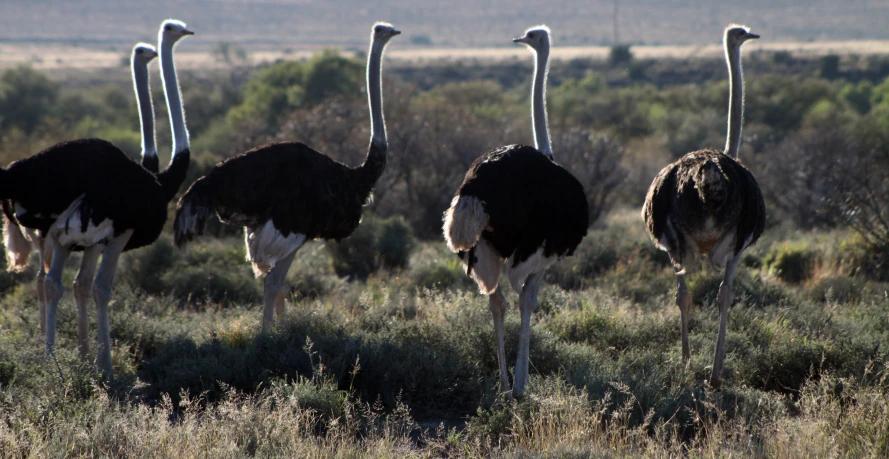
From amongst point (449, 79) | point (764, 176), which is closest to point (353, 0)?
point (449, 79)

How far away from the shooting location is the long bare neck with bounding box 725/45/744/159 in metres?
5.98

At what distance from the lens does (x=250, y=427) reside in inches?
160

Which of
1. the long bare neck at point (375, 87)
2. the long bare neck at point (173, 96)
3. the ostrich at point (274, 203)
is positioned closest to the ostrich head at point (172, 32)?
the long bare neck at point (173, 96)

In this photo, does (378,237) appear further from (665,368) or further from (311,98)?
(311,98)

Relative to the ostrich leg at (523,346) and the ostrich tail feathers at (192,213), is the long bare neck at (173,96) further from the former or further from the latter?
the ostrich leg at (523,346)

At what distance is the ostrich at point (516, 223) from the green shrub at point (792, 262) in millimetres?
4389

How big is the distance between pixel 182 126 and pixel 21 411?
2.40 metres

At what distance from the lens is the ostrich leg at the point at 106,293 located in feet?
17.1

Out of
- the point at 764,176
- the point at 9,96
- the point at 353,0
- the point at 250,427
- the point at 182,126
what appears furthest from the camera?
the point at 353,0

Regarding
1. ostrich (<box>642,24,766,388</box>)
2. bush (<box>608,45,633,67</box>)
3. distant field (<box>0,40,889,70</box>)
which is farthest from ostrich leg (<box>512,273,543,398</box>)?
distant field (<box>0,40,889,70</box>)

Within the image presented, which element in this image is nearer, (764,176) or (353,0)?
(764,176)

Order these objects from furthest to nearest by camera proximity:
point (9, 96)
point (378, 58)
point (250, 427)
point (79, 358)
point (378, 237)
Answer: point (9, 96)
point (378, 237)
point (378, 58)
point (79, 358)
point (250, 427)

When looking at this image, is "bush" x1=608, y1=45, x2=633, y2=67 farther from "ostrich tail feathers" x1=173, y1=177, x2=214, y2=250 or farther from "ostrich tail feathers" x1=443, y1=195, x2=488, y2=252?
"ostrich tail feathers" x1=443, y1=195, x2=488, y2=252

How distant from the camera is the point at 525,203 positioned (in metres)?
4.66
